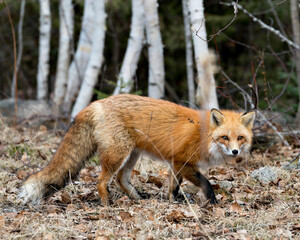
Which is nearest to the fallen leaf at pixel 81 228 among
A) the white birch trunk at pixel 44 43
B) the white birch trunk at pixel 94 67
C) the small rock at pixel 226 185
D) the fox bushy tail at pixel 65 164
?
the fox bushy tail at pixel 65 164

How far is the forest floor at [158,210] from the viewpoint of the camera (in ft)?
11.6

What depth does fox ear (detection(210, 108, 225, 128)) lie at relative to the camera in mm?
4606

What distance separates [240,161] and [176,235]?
328cm

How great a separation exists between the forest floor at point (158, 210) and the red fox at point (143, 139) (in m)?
0.31

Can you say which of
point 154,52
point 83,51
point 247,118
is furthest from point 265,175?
point 83,51

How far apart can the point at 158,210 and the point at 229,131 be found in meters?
1.30

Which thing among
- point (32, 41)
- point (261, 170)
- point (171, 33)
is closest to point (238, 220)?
point (261, 170)

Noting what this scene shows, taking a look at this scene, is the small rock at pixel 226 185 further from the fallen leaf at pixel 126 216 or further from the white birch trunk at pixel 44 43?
the white birch trunk at pixel 44 43

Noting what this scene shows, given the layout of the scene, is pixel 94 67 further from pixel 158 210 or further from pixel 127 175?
pixel 158 210

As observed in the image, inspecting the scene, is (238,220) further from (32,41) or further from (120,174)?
(32,41)

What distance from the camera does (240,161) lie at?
6516mm

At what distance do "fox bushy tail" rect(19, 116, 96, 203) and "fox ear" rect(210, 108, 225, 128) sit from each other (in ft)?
5.01

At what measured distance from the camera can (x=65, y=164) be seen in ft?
14.8

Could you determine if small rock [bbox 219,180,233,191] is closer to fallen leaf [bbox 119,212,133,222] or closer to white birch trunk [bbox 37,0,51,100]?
fallen leaf [bbox 119,212,133,222]
